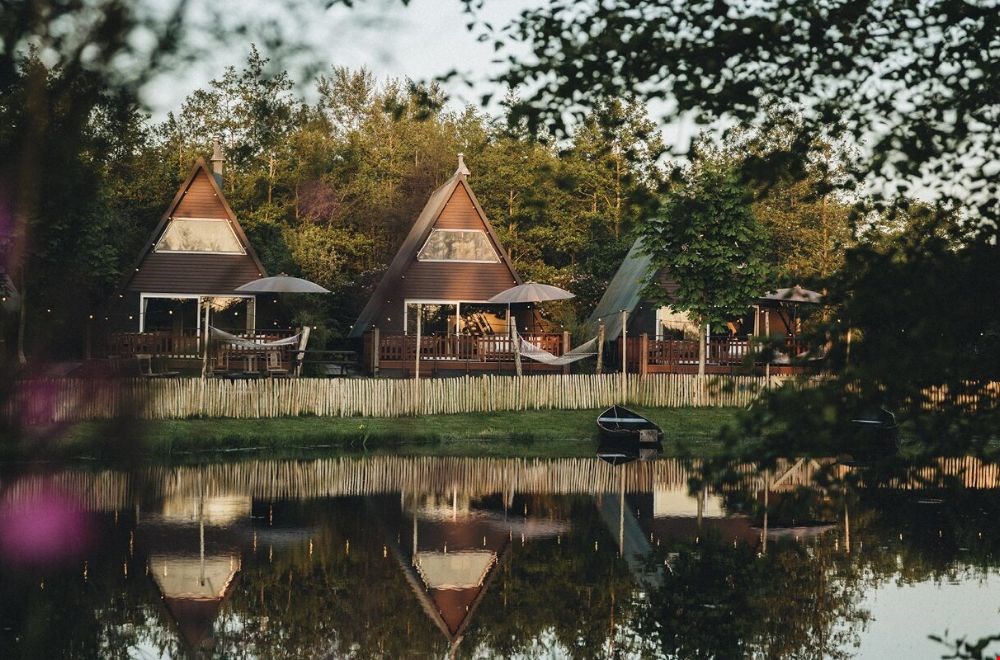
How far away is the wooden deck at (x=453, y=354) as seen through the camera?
3584cm

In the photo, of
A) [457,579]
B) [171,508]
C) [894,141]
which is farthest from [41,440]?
[171,508]

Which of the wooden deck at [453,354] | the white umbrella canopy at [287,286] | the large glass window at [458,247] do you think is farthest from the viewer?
the large glass window at [458,247]

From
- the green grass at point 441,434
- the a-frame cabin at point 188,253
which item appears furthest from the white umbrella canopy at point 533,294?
the a-frame cabin at point 188,253

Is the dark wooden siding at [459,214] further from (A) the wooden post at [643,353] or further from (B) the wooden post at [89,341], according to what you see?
(B) the wooden post at [89,341]

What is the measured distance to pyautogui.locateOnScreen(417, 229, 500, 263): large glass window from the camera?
3831 centimetres

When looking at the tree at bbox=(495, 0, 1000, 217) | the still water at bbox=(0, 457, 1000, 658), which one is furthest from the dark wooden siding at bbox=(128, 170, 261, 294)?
the tree at bbox=(495, 0, 1000, 217)

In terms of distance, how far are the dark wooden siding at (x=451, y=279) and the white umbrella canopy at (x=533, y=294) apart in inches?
108

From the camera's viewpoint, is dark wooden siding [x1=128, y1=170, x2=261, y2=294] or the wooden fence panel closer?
the wooden fence panel

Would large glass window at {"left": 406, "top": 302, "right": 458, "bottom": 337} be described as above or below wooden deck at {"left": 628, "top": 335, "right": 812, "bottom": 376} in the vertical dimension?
above

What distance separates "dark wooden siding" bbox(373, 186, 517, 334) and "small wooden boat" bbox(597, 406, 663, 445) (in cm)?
1064

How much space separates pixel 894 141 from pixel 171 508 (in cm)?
1439

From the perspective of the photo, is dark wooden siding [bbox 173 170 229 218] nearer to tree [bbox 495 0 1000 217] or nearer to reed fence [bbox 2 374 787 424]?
reed fence [bbox 2 374 787 424]

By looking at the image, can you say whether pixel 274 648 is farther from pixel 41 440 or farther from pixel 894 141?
pixel 41 440

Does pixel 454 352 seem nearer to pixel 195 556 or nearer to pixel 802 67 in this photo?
pixel 195 556
